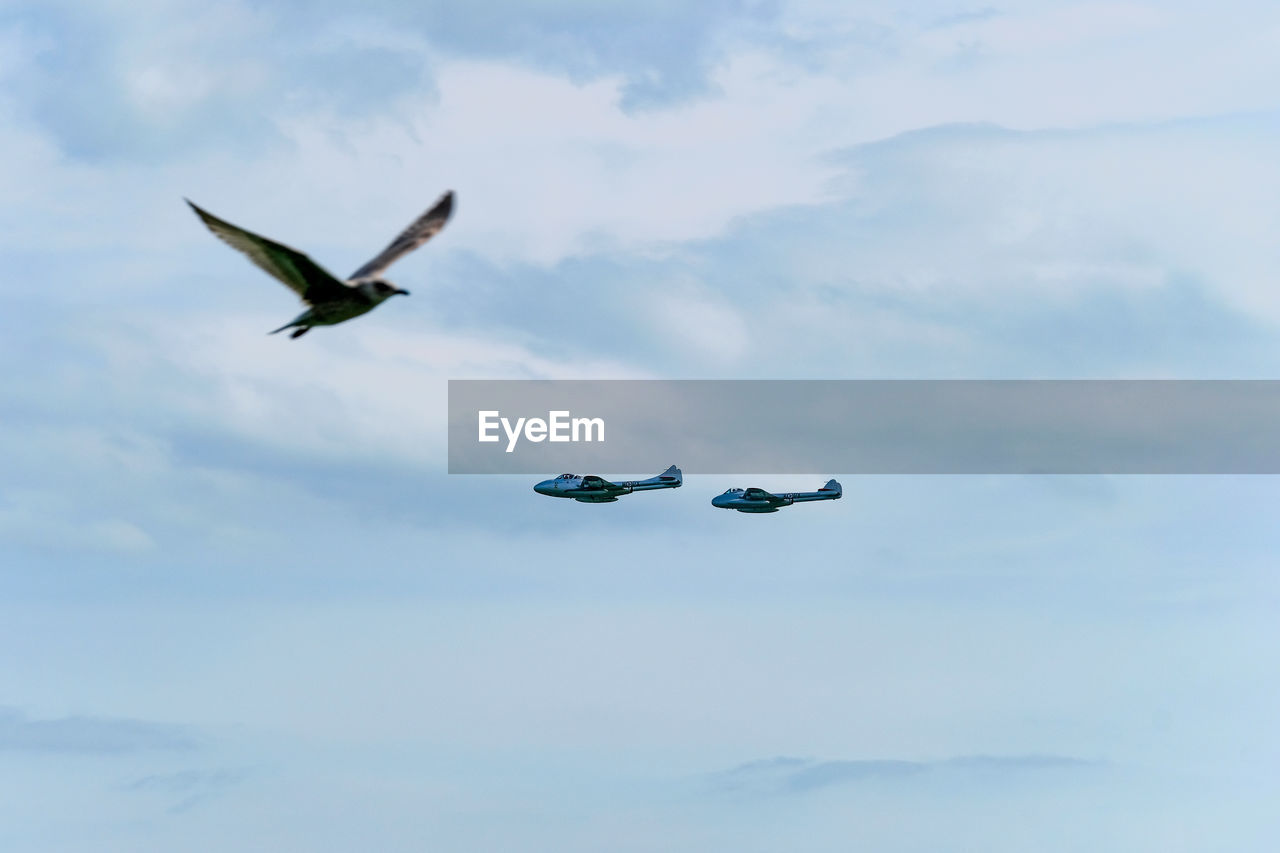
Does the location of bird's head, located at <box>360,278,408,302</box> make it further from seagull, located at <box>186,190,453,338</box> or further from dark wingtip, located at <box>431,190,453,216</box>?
dark wingtip, located at <box>431,190,453,216</box>

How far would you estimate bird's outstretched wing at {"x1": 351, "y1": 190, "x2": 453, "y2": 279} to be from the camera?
9990cm

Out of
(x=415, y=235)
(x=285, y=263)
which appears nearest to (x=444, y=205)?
(x=415, y=235)

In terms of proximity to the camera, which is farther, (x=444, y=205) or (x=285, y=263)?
(x=444, y=205)

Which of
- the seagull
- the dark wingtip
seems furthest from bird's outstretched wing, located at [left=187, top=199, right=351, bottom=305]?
the dark wingtip

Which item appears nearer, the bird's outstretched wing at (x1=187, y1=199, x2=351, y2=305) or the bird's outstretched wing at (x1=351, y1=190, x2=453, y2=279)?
the bird's outstretched wing at (x1=187, y1=199, x2=351, y2=305)

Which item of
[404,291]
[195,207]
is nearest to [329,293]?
[404,291]

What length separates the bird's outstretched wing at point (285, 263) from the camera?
8825 cm

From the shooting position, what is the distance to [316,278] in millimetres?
92562

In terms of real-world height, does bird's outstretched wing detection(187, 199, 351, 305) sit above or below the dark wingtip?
below

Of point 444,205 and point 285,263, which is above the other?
point 444,205

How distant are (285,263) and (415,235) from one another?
14.2 m

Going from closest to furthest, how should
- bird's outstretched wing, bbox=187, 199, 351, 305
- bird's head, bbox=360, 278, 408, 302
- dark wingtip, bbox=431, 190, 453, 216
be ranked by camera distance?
bird's outstretched wing, bbox=187, 199, 351, 305, bird's head, bbox=360, 278, 408, 302, dark wingtip, bbox=431, 190, 453, 216

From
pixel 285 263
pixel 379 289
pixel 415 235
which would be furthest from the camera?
pixel 415 235

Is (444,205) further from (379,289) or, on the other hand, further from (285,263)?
(285,263)
